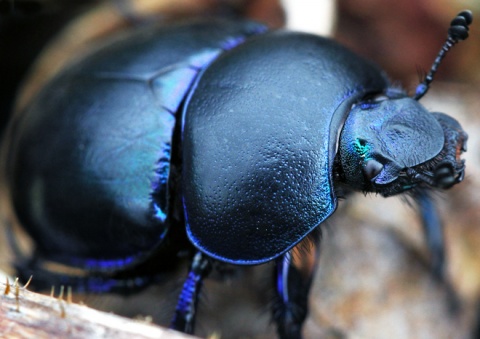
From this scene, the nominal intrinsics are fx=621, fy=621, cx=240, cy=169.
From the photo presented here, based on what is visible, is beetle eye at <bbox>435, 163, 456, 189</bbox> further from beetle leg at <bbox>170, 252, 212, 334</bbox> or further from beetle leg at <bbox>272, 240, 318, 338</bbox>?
beetle leg at <bbox>170, 252, 212, 334</bbox>

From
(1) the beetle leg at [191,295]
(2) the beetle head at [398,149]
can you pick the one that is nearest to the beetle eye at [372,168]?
(2) the beetle head at [398,149]

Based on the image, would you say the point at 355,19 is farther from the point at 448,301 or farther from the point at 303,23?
the point at 448,301

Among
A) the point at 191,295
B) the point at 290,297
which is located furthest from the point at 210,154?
the point at 290,297

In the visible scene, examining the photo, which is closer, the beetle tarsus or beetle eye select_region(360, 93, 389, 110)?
beetle eye select_region(360, 93, 389, 110)

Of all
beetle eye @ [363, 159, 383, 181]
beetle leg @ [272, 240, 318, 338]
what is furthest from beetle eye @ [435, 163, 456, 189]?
beetle leg @ [272, 240, 318, 338]

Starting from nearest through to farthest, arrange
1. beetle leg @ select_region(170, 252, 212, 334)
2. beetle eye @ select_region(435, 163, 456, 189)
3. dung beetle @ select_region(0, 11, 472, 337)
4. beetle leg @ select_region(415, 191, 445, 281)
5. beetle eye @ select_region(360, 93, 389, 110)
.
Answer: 1. beetle eye @ select_region(435, 163, 456, 189)
2. dung beetle @ select_region(0, 11, 472, 337)
3. beetle eye @ select_region(360, 93, 389, 110)
4. beetle leg @ select_region(170, 252, 212, 334)
5. beetle leg @ select_region(415, 191, 445, 281)

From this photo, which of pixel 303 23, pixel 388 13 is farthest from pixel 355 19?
pixel 303 23
